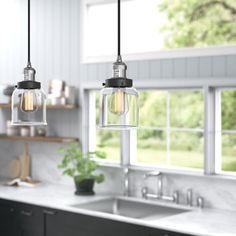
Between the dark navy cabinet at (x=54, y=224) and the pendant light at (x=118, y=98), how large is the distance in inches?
63.7

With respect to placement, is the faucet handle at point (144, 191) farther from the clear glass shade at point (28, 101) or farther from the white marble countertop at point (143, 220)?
the clear glass shade at point (28, 101)

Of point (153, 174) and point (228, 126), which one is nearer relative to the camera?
point (153, 174)

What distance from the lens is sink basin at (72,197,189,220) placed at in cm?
462

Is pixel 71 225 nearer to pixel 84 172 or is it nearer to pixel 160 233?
pixel 84 172

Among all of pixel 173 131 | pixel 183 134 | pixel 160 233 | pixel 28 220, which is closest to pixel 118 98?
pixel 160 233

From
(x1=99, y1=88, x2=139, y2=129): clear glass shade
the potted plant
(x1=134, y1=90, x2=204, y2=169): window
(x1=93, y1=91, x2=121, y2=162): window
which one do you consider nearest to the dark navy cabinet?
the potted plant

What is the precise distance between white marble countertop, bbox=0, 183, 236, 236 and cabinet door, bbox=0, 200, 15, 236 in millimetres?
74

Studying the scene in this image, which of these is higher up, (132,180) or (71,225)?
(132,180)

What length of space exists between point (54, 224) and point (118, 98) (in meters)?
2.57

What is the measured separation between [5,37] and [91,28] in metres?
1.20

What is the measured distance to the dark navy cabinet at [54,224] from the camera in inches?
160

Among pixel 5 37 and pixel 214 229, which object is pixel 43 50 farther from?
pixel 214 229

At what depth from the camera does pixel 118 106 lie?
88.4 inches

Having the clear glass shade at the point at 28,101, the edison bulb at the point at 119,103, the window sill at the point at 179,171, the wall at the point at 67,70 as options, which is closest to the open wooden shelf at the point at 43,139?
the wall at the point at 67,70
